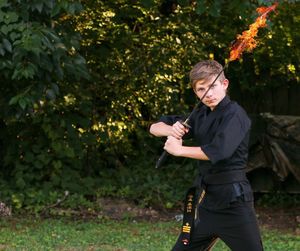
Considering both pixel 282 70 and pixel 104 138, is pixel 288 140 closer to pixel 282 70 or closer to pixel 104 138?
pixel 282 70

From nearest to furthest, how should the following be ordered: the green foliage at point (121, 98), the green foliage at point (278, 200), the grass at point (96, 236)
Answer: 1. the grass at point (96, 236)
2. the green foliage at point (121, 98)
3. the green foliage at point (278, 200)

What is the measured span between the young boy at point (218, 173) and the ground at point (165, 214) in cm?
448

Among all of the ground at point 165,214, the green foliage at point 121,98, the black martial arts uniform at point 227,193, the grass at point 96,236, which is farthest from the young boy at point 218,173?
the green foliage at point 121,98

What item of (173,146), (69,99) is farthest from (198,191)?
(69,99)

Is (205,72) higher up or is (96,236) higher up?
(205,72)

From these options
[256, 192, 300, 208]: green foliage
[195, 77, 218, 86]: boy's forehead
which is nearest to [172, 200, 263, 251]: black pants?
[195, 77, 218, 86]: boy's forehead

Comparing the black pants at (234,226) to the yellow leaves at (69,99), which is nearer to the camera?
the black pants at (234,226)

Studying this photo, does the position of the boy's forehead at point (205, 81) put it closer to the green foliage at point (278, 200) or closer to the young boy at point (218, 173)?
the young boy at point (218, 173)

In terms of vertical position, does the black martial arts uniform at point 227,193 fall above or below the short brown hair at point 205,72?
below

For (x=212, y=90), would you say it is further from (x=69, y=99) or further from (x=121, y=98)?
(x=121, y=98)

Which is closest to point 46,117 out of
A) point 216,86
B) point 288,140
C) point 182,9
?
point 182,9

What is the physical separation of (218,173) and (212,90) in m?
0.49

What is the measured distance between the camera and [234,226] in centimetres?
435

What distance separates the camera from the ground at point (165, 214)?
29.7 ft
